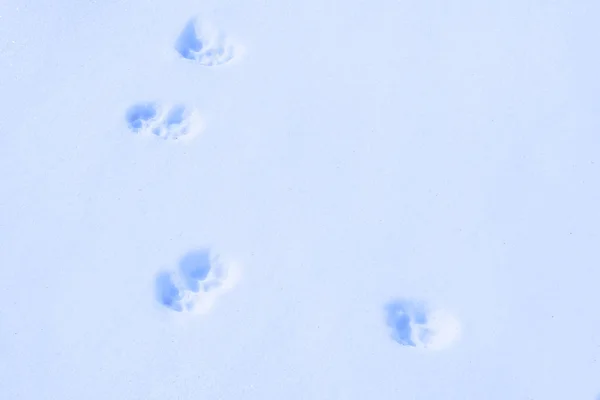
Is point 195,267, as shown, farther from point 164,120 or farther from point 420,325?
point 420,325

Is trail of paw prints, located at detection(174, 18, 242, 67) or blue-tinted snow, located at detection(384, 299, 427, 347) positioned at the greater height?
trail of paw prints, located at detection(174, 18, 242, 67)

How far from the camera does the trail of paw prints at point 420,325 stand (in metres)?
1.16

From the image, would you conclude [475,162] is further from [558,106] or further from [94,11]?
[94,11]

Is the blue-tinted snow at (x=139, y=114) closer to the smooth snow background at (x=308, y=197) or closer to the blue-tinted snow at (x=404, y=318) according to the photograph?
the smooth snow background at (x=308, y=197)

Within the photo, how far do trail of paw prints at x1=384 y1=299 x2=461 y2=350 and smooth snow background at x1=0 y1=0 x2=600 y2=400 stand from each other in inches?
0.7

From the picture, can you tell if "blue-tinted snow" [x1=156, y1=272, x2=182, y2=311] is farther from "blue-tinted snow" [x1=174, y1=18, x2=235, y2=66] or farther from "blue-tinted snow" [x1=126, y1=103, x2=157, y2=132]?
"blue-tinted snow" [x1=174, y1=18, x2=235, y2=66]

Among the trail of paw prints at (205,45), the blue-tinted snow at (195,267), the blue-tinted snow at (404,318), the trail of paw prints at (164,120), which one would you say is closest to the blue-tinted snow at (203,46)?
the trail of paw prints at (205,45)

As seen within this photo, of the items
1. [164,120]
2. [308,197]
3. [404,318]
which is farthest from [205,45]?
[404,318]

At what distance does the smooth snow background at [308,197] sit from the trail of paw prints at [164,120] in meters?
0.02

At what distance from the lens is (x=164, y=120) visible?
4.30 ft

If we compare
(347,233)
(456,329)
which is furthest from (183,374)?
(456,329)

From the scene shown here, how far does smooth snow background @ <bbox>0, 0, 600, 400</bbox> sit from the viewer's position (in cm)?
115

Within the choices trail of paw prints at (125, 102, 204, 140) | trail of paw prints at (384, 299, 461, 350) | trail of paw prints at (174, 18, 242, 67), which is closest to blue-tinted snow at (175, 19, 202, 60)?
trail of paw prints at (174, 18, 242, 67)

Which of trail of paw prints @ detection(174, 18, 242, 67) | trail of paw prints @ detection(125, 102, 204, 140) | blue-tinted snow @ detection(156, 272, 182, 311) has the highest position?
trail of paw prints @ detection(174, 18, 242, 67)
